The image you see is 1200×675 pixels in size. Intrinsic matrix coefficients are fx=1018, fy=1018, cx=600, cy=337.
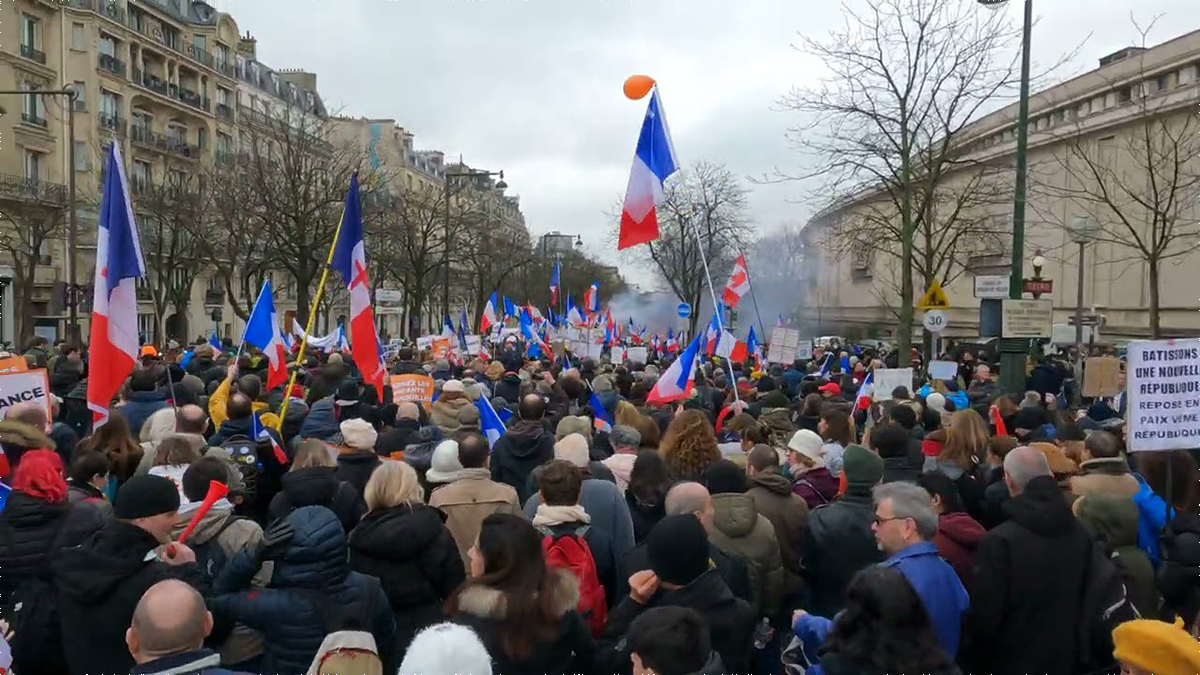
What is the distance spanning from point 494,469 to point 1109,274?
35.3m

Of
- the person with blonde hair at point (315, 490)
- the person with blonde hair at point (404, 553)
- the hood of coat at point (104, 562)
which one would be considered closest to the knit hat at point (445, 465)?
the person with blonde hair at point (315, 490)

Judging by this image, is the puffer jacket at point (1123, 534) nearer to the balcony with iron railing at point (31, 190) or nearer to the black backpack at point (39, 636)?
the black backpack at point (39, 636)

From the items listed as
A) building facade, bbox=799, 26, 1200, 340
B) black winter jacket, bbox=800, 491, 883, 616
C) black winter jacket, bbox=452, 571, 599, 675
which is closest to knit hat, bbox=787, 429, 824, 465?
black winter jacket, bbox=800, 491, 883, 616

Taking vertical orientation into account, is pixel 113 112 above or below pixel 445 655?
above

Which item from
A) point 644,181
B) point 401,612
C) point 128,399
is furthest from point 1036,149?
point 401,612

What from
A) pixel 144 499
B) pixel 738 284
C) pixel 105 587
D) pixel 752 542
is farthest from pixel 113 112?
pixel 752 542

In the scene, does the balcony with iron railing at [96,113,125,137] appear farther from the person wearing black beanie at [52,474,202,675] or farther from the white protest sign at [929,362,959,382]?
the person wearing black beanie at [52,474,202,675]

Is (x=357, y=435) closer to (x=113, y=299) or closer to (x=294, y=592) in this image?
(x=294, y=592)

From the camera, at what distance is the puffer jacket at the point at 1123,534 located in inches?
201

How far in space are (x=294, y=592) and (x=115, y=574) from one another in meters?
0.67

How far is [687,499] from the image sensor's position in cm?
464

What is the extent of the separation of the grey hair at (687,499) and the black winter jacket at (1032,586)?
48.0 inches

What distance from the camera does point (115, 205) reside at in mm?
8047

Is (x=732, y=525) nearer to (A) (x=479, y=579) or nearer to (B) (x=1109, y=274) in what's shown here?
(A) (x=479, y=579)
